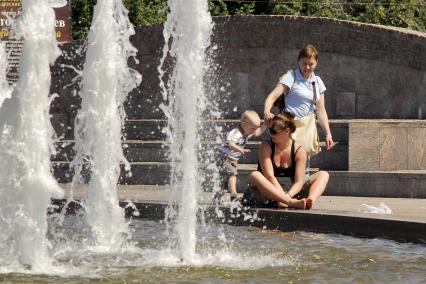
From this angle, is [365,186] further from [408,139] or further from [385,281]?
[385,281]

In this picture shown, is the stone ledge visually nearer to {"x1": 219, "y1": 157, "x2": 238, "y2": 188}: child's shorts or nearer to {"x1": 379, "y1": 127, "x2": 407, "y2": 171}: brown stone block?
{"x1": 219, "y1": 157, "x2": 238, "y2": 188}: child's shorts

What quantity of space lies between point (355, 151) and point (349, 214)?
12.9 feet

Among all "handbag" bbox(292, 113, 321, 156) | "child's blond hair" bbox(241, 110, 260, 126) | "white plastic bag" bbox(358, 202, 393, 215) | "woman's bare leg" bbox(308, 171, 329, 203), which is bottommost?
"white plastic bag" bbox(358, 202, 393, 215)

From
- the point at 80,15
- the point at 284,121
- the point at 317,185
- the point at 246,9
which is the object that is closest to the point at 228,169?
the point at 317,185

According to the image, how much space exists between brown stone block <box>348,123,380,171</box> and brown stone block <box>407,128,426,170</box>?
46 centimetres

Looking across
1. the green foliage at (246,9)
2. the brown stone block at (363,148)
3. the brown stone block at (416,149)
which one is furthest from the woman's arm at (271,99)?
the green foliage at (246,9)

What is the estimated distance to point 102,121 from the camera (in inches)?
450

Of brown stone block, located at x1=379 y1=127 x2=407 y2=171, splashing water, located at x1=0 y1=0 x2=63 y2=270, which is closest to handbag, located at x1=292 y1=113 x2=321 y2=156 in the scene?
brown stone block, located at x1=379 y1=127 x2=407 y2=171

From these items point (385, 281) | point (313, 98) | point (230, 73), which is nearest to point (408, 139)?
point (313, 98)

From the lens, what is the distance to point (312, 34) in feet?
57.5

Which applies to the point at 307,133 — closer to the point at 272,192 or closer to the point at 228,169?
the point at 272,192

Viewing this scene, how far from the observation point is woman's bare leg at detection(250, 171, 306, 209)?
432 inches

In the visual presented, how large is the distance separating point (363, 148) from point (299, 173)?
3.26 metres

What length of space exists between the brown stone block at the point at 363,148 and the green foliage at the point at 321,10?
35.3 ft
